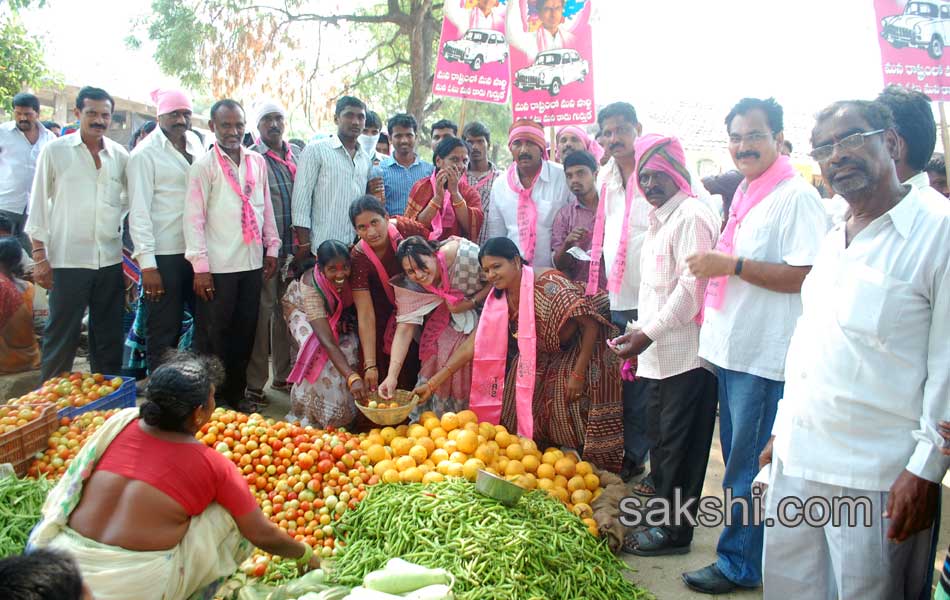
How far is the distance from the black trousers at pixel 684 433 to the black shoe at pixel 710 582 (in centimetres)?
32

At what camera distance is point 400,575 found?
2480 mm

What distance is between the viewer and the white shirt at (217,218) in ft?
15.2

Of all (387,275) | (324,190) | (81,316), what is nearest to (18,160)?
(81,316)

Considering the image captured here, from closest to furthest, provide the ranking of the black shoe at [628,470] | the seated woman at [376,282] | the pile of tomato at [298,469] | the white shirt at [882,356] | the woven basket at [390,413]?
the white shirt at [882,356]
the pile of tomato at [298,469]
the woven basket at [390,413]
the black shoe at [628,470]
the seated woman at [376,282]

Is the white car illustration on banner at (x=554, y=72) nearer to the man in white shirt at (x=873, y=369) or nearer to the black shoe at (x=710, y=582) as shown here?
A: the man in white shirt at (x=873, y=369)

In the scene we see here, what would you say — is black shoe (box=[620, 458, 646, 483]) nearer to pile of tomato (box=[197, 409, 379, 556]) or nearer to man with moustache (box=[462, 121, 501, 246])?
pile of tomato (box=[197, 409, 379, 556])

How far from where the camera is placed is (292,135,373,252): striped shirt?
5.08m

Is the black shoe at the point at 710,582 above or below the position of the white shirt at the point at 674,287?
below

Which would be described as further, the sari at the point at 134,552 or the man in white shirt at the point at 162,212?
the man in white shirt at the point at 162,212

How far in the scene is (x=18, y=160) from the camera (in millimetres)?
6367

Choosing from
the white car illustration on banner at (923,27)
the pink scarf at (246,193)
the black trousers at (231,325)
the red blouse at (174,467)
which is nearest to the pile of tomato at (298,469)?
the red blouse at (174,467)

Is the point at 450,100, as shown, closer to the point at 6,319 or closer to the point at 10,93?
the point at 10,93

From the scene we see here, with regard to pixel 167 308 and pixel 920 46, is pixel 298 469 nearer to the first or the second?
pixel 167 308

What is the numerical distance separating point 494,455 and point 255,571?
55.3 inches
